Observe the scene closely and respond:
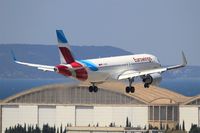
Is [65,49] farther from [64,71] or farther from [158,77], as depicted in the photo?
[158,77]

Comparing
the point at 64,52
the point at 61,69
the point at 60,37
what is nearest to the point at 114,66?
the point at 64,52

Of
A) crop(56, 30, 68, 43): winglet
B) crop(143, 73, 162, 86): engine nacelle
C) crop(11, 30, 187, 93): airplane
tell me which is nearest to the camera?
crop(11, 30, 187, 93): airplane

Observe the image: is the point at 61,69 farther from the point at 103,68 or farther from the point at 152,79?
the point at 152,79

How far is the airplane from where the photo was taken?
616ft

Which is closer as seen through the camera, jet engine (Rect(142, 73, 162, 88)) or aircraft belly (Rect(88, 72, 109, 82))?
aircraft belly (Rect(88, 72, 109, 82))

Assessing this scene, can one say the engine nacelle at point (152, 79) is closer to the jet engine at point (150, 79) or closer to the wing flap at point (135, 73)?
the jet engine at point (150, 79)

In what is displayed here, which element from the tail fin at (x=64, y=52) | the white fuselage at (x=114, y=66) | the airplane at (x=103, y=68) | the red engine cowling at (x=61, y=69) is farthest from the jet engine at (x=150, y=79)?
the red engine cowling at (x=61, y=69)

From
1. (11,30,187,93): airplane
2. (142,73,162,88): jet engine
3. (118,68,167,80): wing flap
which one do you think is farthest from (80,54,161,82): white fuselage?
(142,73,162,88): jet engine

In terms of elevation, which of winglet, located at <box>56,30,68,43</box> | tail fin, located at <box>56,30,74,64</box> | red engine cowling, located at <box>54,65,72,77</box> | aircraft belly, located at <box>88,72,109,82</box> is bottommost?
aircraft belly, located at <box>88,72,109,82</box>

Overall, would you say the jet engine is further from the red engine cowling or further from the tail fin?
the red engine cowling

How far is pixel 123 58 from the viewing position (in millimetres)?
195625

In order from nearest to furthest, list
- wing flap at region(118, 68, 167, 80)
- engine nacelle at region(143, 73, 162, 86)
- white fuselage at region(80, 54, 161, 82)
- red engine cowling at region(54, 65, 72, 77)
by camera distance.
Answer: red engine cowling at region(54, 65, 72, 77)
white fuselage at region(80, 54, 161, 82)
wing flap at region(118, 68, 167, 80)
engine nacelle at region(143, 73, 162, 86)

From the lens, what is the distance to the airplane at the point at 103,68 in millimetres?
187750

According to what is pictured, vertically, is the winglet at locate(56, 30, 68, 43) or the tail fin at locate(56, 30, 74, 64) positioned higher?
the winglet at locate(56, 30, 68, 43)
